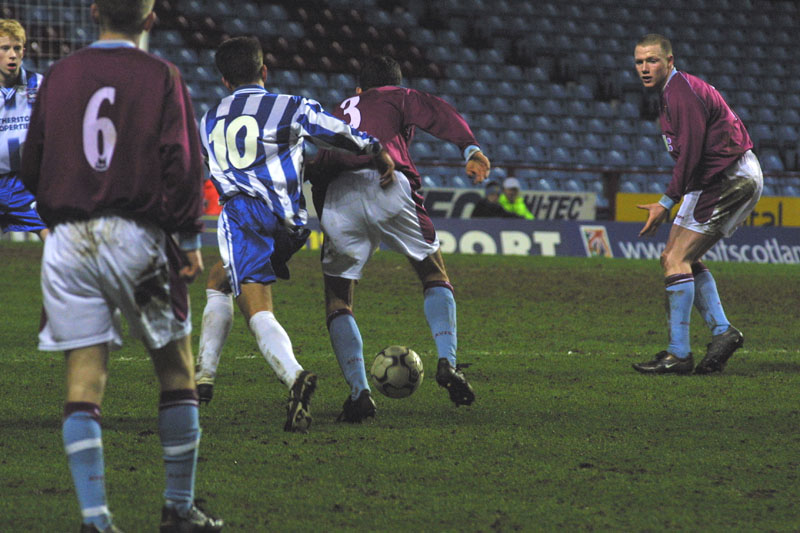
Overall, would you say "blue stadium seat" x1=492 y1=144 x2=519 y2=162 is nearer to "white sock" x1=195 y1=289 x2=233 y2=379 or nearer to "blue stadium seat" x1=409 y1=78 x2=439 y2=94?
"blue stadium seat" x1=409 y1=78 x2=439 y2=94

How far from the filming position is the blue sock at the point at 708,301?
649 centimetres

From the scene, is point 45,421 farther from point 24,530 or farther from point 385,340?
point 385,340

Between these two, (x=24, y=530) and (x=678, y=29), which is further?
(x=678, y=29)

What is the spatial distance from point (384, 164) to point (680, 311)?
2.54 m

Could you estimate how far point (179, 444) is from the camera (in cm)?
290

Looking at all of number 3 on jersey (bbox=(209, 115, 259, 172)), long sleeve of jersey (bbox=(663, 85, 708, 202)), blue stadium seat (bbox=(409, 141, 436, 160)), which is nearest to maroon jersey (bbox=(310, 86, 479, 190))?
number 3 on jersey (bbox=(209, 115, 259, 172))

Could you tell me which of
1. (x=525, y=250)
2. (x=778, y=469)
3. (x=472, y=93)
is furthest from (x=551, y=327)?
(x=472, y=93)

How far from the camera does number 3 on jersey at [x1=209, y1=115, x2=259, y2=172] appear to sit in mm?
4562

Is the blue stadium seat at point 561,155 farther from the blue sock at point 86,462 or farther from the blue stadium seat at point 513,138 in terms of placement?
the blue sock at point 86,462

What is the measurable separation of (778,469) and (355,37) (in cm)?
1972

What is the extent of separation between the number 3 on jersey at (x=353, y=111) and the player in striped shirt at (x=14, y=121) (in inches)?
70.1

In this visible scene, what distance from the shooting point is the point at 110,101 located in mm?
2760

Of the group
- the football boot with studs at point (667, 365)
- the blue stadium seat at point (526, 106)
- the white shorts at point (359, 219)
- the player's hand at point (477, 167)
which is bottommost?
the blue stadium seat at point (526, 106)

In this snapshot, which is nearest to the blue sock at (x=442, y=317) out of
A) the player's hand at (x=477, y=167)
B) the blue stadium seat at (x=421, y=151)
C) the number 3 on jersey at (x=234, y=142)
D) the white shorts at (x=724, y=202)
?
the player's hand at (x=477, y=167)
